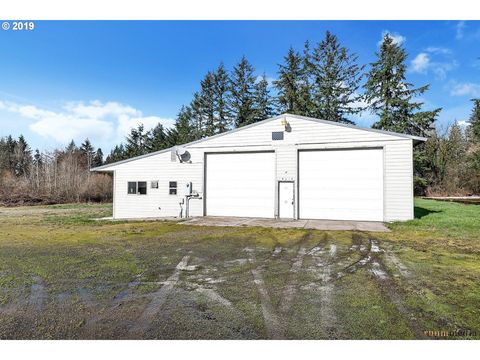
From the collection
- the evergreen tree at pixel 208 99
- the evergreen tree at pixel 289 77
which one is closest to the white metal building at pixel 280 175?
the evergreen tree at pixel 289 77

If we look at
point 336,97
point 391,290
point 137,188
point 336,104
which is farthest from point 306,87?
point 391,290

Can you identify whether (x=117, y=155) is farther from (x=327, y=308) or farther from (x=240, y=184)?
(x=327, y=308)

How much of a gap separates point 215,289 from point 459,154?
39.9 metres

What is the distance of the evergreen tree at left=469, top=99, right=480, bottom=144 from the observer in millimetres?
28469

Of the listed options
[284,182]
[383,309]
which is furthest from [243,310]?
[284,182]

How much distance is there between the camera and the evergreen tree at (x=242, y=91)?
103ft

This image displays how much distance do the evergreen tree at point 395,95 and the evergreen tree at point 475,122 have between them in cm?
631

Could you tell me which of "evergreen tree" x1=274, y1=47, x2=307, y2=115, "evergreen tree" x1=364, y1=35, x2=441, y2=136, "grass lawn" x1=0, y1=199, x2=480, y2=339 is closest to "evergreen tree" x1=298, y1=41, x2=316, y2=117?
"evergreen tree" x1=274, y1=47, x2=307, y2=115

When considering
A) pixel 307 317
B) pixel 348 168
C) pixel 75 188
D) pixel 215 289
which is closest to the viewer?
pixel 307 317

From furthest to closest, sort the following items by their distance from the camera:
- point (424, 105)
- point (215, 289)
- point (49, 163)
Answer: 1. point (49, 163)
2. point (424, 105)
3. point (215, 289)

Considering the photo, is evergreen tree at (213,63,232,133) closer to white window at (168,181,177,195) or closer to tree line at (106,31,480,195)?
tree line at (106,31,480,195)

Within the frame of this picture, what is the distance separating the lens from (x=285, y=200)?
12602mm
